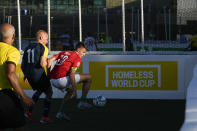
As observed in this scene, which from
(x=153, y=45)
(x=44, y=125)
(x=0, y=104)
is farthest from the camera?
(x=153, y=45)

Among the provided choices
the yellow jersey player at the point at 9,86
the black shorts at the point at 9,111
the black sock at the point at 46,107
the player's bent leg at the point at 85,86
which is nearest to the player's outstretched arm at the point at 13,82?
the yellow jersey player at the point at 9,86

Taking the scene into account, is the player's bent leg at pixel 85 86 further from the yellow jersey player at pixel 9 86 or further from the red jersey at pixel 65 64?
the yellow jersey player at pixel 9 86

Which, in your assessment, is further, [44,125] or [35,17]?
[35,17]

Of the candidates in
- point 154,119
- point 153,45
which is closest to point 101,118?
point 154,119

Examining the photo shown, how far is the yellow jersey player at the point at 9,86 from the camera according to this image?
Answer: 4711mm

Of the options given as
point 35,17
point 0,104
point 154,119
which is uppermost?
point 35,17

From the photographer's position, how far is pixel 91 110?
10117mm

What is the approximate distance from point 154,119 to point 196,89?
3122 millimetres

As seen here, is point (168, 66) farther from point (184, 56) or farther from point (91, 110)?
point (91, 110)

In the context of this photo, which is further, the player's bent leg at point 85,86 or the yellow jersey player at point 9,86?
the player's bent leg at point 85,86

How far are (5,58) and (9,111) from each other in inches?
22.5

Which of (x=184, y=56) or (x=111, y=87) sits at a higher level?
(x=184, y=56)

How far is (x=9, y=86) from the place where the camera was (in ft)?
16.1

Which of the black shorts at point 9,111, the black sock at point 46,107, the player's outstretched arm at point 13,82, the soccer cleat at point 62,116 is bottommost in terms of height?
the soccer cleat at point 62,116
